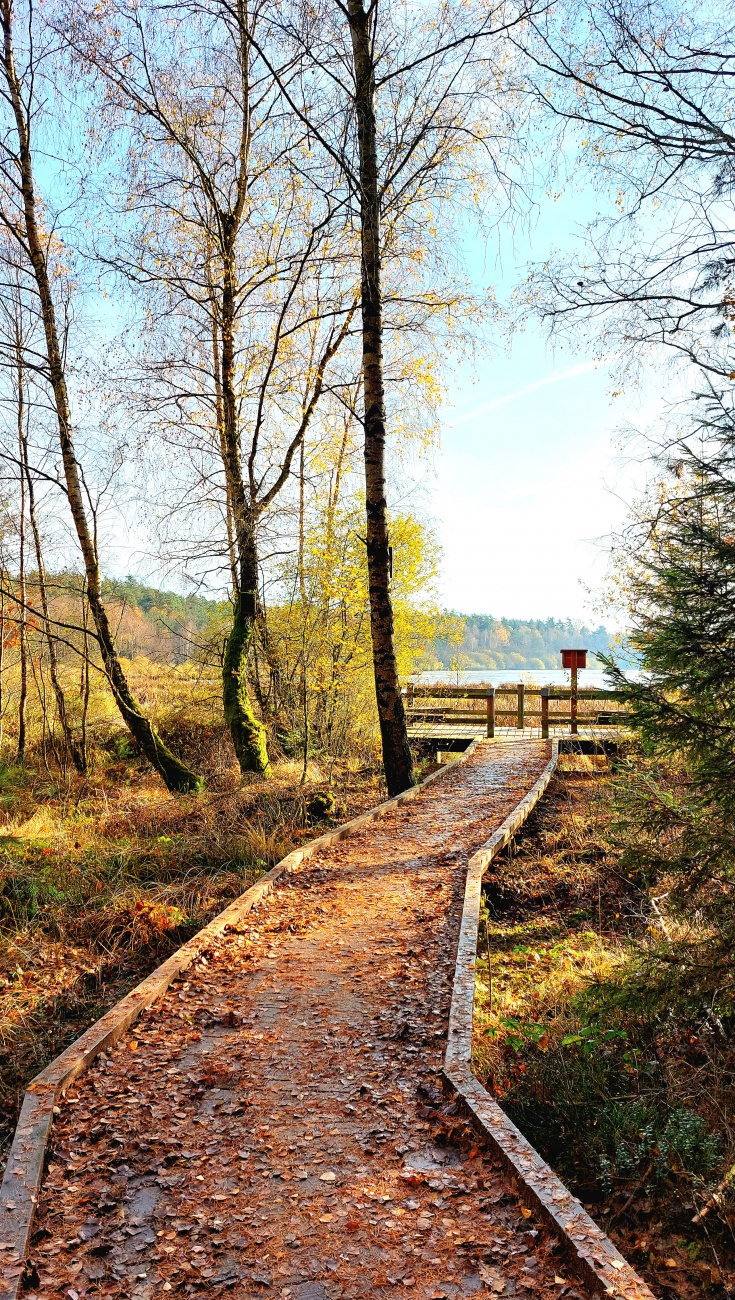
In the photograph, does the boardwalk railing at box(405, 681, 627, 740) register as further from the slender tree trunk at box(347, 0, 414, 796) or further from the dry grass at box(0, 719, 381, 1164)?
the slender tree trunk at box(347, 0, 414, 796)

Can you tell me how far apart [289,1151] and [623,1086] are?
1.91 metres

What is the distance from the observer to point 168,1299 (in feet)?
8.20

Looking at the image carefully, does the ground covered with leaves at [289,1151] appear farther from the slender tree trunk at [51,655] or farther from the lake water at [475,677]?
the lake water at [475,677]

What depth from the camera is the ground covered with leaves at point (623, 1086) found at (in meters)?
3.12

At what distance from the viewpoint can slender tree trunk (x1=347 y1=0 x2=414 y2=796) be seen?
938 centimetres

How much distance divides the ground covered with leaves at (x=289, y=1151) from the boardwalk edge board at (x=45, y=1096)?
7 cm

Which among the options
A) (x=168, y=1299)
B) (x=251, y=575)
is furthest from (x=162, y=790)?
(x=168, y=1299)

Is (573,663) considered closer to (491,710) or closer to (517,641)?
(491,710)

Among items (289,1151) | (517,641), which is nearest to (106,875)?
(289,1151)

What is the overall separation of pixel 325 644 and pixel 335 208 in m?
7.00

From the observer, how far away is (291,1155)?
3.27 meters

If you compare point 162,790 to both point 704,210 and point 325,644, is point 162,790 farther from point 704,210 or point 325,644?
point 704,210

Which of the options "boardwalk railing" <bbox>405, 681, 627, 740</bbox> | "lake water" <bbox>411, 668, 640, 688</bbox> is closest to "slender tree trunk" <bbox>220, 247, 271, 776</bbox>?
"boardwalk railing" <bbox>405, 681, 627, 740</bbox>

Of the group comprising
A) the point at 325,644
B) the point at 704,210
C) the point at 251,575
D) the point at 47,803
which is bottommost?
the point at 47,803
